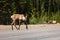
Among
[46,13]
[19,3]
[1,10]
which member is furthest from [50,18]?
[1,10]

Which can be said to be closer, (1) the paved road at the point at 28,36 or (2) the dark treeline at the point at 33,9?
(1) the paved road at the point at 28,36

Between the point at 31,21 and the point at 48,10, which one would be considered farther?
the point at 48,10

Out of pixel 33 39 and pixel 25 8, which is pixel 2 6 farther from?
pixel 33 39

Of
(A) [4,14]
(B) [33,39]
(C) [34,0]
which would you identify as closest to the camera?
(B) [33,39]

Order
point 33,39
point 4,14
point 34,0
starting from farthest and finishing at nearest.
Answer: point 34,0 < point 4,14 < point 33,39

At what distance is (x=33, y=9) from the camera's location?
26484 mm

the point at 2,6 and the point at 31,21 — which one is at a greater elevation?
the point at 2,6

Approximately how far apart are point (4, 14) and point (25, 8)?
8.36 feet

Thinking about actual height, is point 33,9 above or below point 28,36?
below

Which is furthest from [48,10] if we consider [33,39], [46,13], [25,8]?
[33,39]

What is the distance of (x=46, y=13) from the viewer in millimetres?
27031

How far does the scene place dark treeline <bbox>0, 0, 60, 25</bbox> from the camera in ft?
81.6

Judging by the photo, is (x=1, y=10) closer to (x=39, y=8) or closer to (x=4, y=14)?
(x=4, y=14)

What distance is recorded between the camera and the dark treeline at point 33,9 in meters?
24.9
